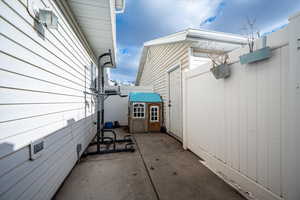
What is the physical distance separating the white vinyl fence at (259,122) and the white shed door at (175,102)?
1.55m

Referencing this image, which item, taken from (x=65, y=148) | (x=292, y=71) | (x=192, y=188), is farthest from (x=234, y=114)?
(x=65, y=148)

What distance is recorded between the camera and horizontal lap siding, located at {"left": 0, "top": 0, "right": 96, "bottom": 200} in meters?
1.02

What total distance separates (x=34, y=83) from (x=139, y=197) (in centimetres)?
192

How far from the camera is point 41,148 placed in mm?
1436

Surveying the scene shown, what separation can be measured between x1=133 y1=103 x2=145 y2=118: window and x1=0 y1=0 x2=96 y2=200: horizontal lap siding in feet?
10.0

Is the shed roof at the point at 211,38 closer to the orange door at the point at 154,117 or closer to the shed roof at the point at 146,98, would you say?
the shed roof at the point at 146,98

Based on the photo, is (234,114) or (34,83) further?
(234,114)

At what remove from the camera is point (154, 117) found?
527cm

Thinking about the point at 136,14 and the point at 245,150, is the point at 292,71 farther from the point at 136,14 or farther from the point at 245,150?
the point at 136,14

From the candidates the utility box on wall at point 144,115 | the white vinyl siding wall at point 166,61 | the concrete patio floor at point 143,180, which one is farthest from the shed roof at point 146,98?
the concrete patio floor at point 143,180

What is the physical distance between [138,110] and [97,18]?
3478mm

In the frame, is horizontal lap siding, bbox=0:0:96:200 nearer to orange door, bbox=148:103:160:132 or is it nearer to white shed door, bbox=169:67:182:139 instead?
white shed door, bbox=169:67:182:139

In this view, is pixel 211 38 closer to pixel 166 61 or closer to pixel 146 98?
pixel 166 61

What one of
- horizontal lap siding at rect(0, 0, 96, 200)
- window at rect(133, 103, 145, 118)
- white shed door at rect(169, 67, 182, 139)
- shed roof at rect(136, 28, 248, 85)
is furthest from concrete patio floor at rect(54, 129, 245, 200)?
shed roof at rect(136, 28, 248, 85)
